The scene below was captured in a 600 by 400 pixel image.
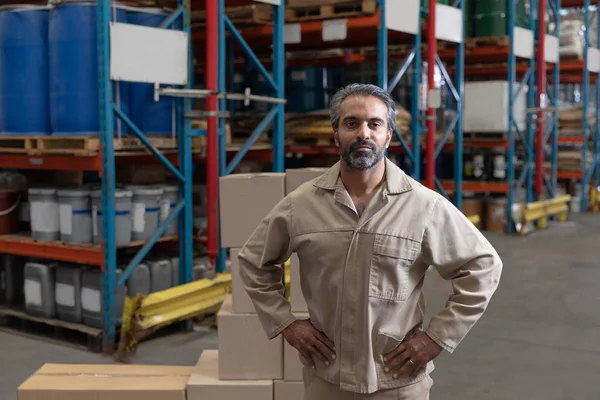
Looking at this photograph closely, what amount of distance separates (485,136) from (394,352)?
9.66 metres

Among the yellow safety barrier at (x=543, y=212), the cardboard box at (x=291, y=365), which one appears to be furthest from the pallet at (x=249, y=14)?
the yellow safety barrier at (x=543, y=212)

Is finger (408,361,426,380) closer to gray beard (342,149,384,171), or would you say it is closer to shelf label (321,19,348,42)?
gray beard (342,149,384,171)

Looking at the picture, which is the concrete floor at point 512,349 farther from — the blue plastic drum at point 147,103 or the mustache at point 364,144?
the mustache at point 364,144

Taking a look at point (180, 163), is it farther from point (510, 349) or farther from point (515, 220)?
point (515, 220)

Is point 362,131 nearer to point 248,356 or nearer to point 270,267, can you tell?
point 270,267

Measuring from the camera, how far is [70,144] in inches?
216

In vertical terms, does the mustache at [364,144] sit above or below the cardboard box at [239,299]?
above

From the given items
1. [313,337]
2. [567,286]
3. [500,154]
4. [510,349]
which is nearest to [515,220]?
[500,154]

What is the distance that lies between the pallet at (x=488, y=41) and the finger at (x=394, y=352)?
9.05 metres

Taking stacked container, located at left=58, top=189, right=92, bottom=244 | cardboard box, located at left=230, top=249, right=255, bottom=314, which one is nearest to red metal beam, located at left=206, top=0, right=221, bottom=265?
stacked container, located at left=58, top=189, right=92, bottom=244

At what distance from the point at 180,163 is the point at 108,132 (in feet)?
2.74

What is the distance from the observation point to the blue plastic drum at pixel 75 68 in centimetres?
535

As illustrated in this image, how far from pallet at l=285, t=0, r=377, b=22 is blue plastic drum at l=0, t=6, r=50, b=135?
3.30m

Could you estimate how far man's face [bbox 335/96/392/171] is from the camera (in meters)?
2.41
